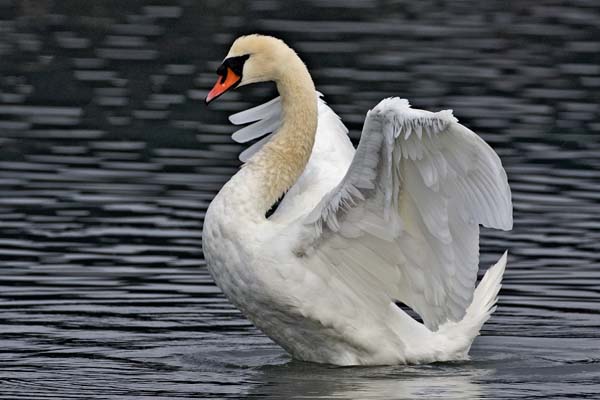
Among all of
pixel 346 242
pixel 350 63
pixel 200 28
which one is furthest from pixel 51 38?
pixel 346 242

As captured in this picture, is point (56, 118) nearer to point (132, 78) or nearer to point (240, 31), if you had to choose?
point (132, 78)

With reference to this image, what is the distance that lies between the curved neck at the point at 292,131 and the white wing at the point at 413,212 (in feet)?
1.83

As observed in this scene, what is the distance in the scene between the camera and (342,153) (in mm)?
11641

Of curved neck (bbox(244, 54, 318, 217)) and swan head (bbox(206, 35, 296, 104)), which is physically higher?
swan head (bbox(206, 35, 296, 104))

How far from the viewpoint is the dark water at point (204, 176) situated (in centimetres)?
1033

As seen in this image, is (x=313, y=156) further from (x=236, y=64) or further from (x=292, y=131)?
(x=236, y=64)

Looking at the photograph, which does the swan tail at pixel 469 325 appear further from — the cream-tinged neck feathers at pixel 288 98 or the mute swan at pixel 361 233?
the cream-tinged neck feathers at pixel 288 98

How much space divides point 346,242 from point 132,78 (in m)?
11.1

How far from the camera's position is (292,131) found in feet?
34.6

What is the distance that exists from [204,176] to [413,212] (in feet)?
Result: 19.9

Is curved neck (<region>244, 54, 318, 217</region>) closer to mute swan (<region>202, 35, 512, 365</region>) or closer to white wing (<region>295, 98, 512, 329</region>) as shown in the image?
mute swan (<region>202, 35, 512, 365</region>)

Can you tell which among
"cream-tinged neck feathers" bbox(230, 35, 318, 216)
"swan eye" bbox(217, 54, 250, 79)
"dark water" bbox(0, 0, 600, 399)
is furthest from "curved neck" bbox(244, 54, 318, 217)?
"dark water" bbox(0, 0, 600, 399)

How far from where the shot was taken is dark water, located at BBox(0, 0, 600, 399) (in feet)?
33.9

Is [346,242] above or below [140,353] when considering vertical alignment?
above
